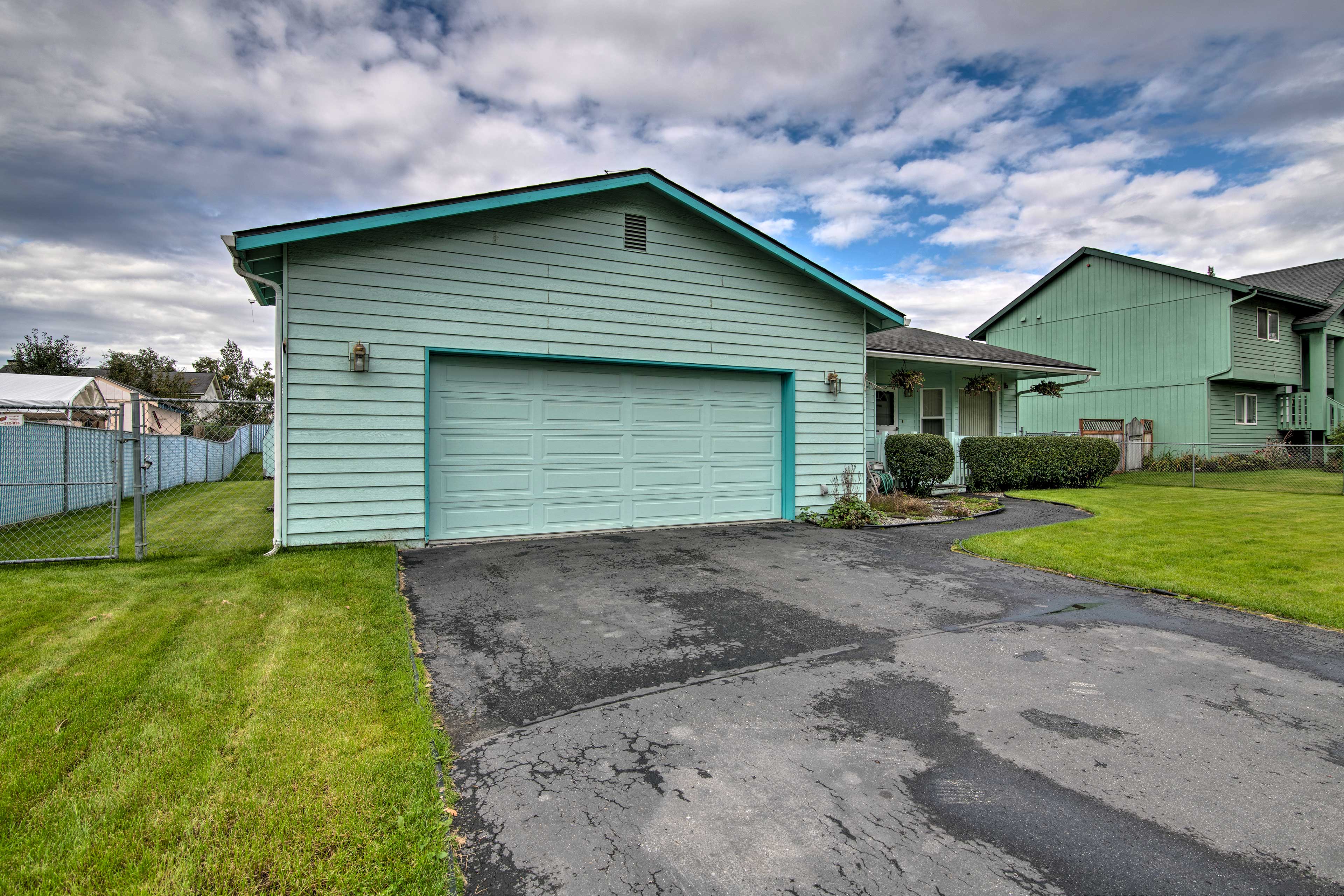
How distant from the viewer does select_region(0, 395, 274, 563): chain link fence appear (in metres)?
6.18

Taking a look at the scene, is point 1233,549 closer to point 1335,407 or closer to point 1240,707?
point 1240,707

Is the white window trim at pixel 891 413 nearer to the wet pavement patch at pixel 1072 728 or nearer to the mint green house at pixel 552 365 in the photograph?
the mint green house at pixel 552 365

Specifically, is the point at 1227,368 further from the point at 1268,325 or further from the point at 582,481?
the point at 582,481

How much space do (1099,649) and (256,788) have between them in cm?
468

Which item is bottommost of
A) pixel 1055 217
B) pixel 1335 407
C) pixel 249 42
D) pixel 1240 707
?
pixel 1240 707

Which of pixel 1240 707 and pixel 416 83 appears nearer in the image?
pixel 1240 707

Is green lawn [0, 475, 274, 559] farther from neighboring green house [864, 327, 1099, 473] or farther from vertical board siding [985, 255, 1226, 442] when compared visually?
vertical board siding [985, 255, 1226, 442]

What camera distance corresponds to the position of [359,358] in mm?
6723

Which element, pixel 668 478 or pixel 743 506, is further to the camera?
pixel 743 506

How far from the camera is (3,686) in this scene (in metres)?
3.11

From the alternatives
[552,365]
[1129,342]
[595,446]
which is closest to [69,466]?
[552,365]

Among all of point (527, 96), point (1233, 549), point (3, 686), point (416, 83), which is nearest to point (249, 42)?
point (416, 83)

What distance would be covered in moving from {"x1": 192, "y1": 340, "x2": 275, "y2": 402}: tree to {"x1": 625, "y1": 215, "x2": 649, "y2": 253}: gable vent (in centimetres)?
5922

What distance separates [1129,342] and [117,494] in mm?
25906
